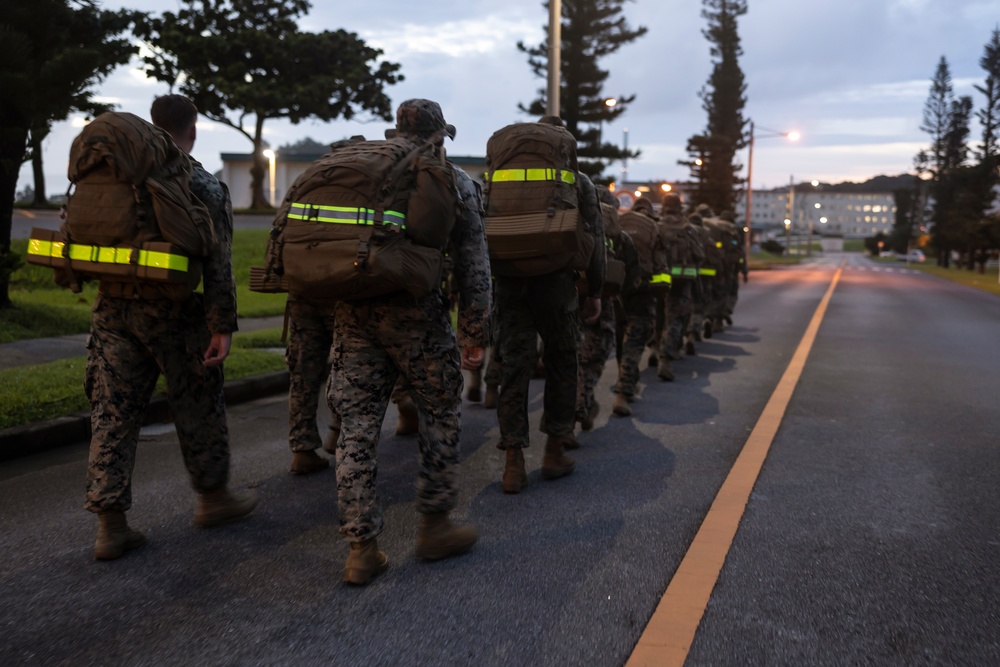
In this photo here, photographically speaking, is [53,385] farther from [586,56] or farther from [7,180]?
[586,56]

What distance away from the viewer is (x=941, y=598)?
3.59 meters

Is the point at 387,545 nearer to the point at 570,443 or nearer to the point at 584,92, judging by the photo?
the point at 570,443

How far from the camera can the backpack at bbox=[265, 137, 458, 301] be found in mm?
3547

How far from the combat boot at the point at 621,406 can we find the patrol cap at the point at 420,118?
3776 mm

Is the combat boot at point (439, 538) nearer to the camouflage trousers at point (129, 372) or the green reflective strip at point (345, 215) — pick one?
the camouflage trousers at point (129, 372)

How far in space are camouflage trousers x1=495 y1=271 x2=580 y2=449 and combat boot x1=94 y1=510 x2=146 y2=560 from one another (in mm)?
1993

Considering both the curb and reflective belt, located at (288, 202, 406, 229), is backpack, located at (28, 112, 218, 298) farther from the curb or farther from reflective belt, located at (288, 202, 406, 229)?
the curb

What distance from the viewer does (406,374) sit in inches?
152

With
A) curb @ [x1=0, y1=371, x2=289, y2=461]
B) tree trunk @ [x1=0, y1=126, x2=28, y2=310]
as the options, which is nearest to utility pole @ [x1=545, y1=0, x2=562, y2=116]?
tree trunk @ [x1=0, y1=126, x2=28, y2=310]

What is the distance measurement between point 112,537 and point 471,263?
1.89 meters

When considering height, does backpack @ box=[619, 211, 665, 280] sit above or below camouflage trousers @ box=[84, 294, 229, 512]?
above

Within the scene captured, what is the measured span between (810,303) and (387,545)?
19.9 metres

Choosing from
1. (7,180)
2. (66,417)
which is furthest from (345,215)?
(7,180)

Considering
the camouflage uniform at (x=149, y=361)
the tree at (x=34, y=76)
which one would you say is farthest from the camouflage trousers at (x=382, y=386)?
the tree at (x=34, y=76)
